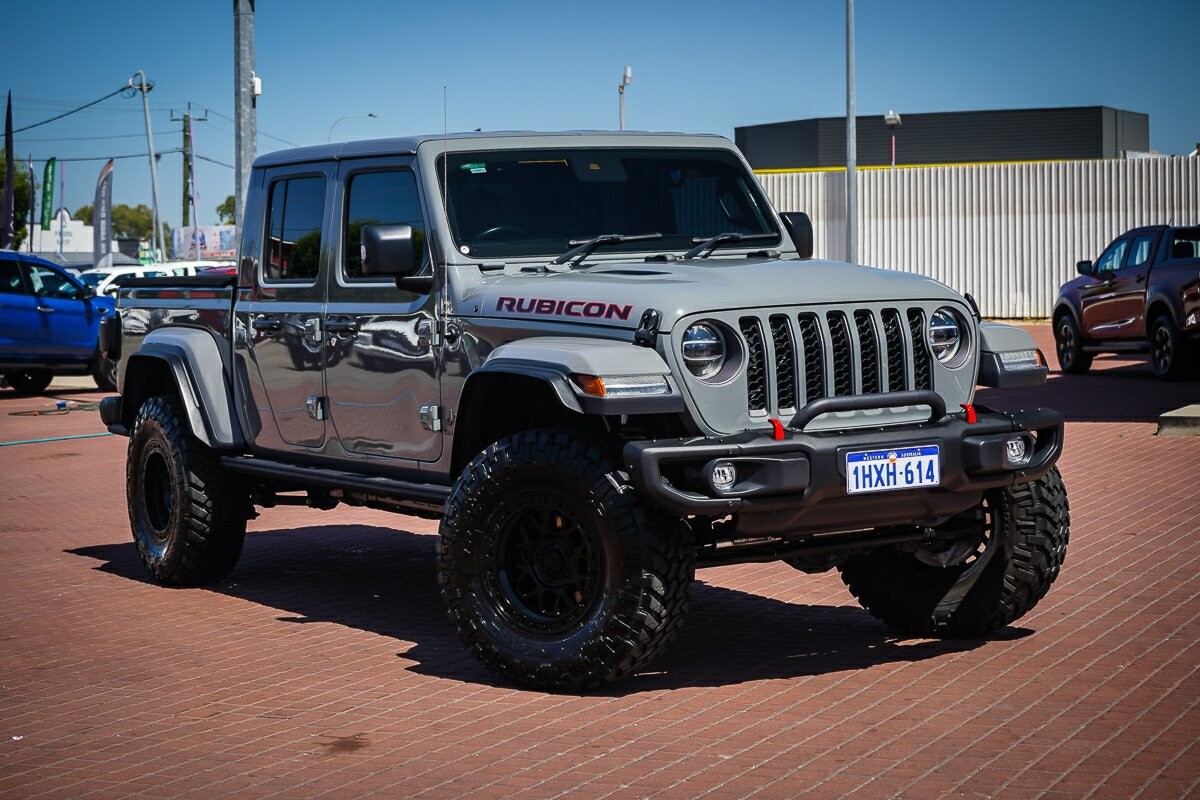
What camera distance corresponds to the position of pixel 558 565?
6.42 m

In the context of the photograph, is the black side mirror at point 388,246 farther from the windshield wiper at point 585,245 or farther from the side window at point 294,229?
the side window at point 294,229

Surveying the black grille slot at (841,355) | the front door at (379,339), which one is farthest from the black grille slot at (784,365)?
the front door at (379,339)

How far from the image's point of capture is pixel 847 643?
7352mm

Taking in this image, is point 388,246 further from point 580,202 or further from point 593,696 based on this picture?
point 593,696

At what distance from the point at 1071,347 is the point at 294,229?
16390 millimetres

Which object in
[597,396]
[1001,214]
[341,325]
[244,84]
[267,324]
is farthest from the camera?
[1001,214]

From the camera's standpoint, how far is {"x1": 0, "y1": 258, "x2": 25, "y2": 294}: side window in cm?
2244

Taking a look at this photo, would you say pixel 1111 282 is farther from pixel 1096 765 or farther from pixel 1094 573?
pixel 1096 765

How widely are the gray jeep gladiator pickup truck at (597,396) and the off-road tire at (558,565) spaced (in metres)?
0.01

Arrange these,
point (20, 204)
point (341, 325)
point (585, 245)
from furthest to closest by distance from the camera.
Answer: point (20, 204) < point (341, 325) < point (585, 245)

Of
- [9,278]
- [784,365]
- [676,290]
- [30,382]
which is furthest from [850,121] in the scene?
[676,290]

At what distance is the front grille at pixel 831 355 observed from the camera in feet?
20.7

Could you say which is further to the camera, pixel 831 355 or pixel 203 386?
pixel 203 386

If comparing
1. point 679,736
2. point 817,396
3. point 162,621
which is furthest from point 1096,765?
point 162,621
